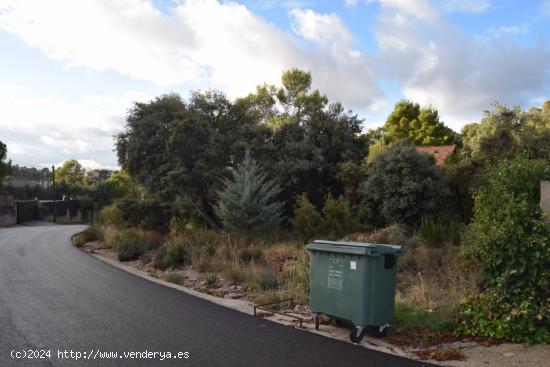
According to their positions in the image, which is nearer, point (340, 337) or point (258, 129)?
point (340, 337)

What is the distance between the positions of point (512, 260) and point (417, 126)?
40322 millimetres

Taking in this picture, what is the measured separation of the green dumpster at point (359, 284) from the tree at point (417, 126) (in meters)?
37.7

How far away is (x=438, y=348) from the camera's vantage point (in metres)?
6.53

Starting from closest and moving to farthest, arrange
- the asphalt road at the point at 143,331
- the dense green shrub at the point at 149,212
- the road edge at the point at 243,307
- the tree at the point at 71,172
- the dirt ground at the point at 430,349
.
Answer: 1. the dirt ground at the point at 430,349
2. the asphalt road at the point at 143,331
3. the road edge at the point at 243,307
4. the dense green shrub at the point at 149,212
5. the tree at the point at 71,172

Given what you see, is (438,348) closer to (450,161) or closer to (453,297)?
(453,297)

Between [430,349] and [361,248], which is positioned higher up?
[361,248]

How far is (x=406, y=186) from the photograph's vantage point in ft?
49.1

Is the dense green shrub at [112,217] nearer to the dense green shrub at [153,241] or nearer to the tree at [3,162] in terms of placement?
the dense green shrub at [153,241]

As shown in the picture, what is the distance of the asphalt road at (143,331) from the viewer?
20.0 ft

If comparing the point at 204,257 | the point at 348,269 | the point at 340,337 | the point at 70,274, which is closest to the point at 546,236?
the point at 348,269

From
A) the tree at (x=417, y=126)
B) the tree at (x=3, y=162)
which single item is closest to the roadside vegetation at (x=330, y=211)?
the tree at (x=417, y=126)

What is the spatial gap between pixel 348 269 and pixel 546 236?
8.62ft

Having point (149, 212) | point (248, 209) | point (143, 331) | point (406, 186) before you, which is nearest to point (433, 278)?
point (406, 186)

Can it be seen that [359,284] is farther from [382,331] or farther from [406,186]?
[406,186]
